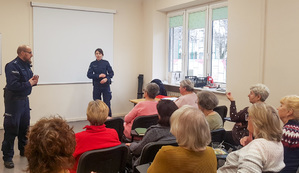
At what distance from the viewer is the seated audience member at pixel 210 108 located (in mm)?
2863

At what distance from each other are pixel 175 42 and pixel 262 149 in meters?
5.26

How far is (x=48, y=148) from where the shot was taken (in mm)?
1171

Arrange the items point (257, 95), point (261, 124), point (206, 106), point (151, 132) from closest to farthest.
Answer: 1. point (261, 124)
2. point (151, 132)
3. point (206, 106)
4. point (257, 95)

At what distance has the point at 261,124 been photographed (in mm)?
1804

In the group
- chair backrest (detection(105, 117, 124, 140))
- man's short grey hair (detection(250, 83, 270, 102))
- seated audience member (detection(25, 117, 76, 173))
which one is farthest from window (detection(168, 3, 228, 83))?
seated audience member (detection(25, 117, 76, 173))

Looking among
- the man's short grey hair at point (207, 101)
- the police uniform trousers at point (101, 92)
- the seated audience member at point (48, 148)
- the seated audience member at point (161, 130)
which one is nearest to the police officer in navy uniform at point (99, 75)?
the police uniform trousers at point (101, 92)

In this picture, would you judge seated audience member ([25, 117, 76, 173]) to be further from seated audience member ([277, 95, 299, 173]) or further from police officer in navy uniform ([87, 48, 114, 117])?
police officer in navy uniform ([87, 48, 114, 117])

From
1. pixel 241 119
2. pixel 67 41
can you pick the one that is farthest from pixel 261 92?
pixel 67 41

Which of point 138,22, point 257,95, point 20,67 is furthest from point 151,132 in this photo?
point 138,22

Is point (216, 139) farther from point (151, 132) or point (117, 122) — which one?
point (117, 122)

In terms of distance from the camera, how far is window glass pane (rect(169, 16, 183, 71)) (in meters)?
6.57

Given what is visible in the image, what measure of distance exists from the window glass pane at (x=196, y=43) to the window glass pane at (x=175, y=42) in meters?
0.31

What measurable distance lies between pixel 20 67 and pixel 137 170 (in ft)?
8.00

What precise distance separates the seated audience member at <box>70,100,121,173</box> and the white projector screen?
404cm
